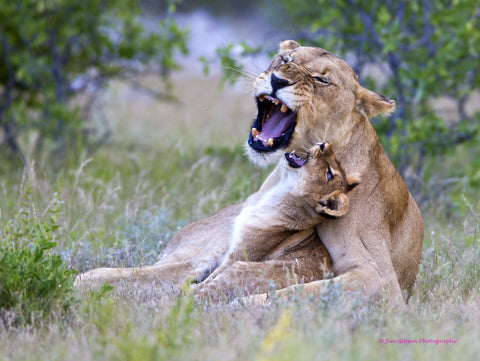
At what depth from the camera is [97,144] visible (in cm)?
963

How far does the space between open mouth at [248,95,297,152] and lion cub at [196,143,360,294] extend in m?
0.14

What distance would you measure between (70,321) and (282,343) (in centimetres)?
119

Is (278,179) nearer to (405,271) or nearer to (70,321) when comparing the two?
(405,271)

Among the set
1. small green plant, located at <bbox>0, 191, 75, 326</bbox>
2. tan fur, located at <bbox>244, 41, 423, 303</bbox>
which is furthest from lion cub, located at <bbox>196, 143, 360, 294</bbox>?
small green plant, located at <bbox>0, 191, 75, 326</bbox>

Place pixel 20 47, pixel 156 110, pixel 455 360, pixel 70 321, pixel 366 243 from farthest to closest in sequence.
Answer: pixel 156 110 < pixel 20 47 < pixel 366 243 < pixel 70 321 < pixel 455 360

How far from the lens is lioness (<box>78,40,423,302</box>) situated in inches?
163

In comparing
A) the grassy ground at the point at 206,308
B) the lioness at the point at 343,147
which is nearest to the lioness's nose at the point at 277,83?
the lioness at the point at 343,147

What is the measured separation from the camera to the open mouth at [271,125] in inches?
171

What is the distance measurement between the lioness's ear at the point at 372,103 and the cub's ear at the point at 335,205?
65cm

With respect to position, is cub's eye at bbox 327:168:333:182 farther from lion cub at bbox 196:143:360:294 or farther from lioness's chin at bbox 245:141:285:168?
lioness's chin at bbox 245:141:285:168

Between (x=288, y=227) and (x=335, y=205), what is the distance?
1.33 ft

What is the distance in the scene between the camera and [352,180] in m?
4.21

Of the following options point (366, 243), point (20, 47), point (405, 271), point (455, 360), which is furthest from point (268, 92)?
point (20, 47)

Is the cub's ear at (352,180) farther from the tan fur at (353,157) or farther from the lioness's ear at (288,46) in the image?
the lioness's ear at (288,46)
